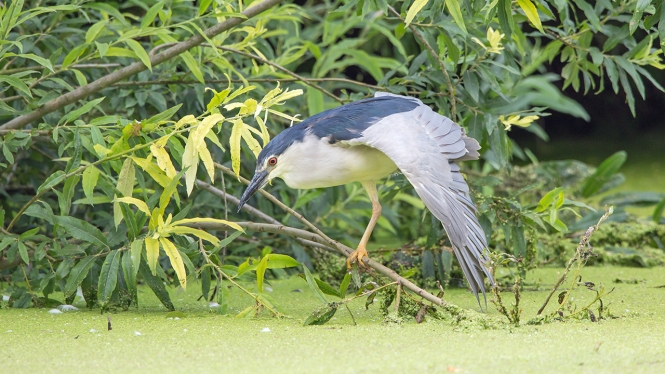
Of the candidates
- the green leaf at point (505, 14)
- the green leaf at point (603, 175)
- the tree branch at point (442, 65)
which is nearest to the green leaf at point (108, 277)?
the tree branch at point (442, 65)

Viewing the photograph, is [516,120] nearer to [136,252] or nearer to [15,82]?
[136,252]

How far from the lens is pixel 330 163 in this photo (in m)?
2.65

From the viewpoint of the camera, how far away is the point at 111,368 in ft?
6.19

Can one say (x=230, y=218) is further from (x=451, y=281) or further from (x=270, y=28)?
(x=270, y=28)

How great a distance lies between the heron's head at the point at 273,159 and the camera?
8.77ft

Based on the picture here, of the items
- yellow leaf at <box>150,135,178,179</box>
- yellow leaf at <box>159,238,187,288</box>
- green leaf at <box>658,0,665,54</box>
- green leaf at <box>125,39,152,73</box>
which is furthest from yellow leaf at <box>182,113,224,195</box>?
green leaf at <box>658,0,665,54</box>

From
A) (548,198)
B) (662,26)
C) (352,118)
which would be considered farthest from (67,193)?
(662,26)

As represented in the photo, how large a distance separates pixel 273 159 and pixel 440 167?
0.57 m

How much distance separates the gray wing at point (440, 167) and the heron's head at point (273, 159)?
0.26 m

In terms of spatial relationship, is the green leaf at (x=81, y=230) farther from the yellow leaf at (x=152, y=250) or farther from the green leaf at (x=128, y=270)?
the yellow leaf at (x=152, y=250)

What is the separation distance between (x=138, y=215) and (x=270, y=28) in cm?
284

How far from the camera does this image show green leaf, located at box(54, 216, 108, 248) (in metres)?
2.58

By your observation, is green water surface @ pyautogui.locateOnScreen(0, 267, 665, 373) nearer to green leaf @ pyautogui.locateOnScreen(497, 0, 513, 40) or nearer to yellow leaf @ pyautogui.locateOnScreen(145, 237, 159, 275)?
yellow leaf @ pyautogui.locateOnScreen(145, 237, 159, 275)

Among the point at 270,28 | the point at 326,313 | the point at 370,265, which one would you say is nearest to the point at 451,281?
the point at 370,265
